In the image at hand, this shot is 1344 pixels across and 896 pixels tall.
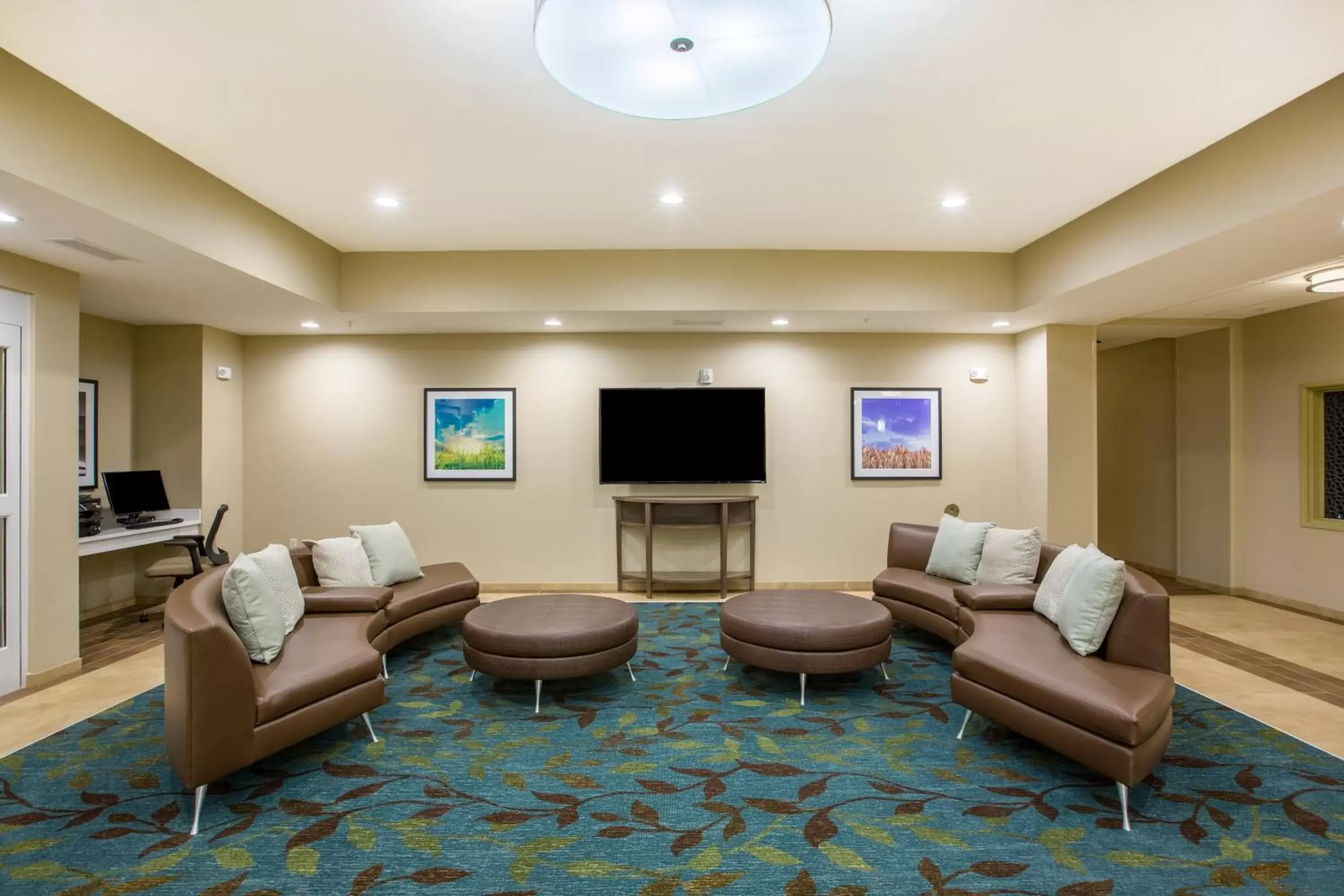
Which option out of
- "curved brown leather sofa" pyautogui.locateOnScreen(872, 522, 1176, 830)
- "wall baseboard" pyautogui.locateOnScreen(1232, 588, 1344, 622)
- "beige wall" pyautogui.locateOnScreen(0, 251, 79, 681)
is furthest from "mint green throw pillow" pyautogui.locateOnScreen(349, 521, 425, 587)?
"wall baseboard" pyautogui.locateOnScreen(1232, 588, 1344, 622)

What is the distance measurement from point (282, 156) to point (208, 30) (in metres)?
1.12

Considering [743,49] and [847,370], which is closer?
[743,49]

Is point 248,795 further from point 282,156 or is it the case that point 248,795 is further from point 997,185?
point 997,185

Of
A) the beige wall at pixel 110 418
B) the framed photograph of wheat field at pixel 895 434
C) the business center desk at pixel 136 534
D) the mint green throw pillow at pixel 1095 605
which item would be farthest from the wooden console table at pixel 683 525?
the beige wall at pixel 110 418

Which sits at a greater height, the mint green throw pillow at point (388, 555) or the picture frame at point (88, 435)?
the picture frame at point (88, 435)

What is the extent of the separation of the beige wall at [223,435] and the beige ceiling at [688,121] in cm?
227

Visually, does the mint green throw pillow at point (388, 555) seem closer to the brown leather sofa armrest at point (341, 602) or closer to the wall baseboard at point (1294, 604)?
the brown leather sofa armrest at point (341, 602)

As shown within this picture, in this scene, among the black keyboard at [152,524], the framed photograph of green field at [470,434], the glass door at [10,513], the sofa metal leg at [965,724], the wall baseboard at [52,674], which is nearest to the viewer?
the sofa metal leg at [965,724]

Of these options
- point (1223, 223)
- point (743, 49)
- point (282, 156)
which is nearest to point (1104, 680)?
point (1223, 223)

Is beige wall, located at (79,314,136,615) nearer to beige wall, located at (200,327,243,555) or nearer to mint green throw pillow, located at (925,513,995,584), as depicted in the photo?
beige wall, located at (200,327,243,555)

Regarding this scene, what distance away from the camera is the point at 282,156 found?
354cm

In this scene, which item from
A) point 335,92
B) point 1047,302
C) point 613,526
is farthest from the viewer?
point 613,526

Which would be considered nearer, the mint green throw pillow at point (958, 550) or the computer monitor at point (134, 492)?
the mint green throw pillow at point (958, 550)

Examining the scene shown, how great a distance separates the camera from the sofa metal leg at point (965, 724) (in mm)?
3037
